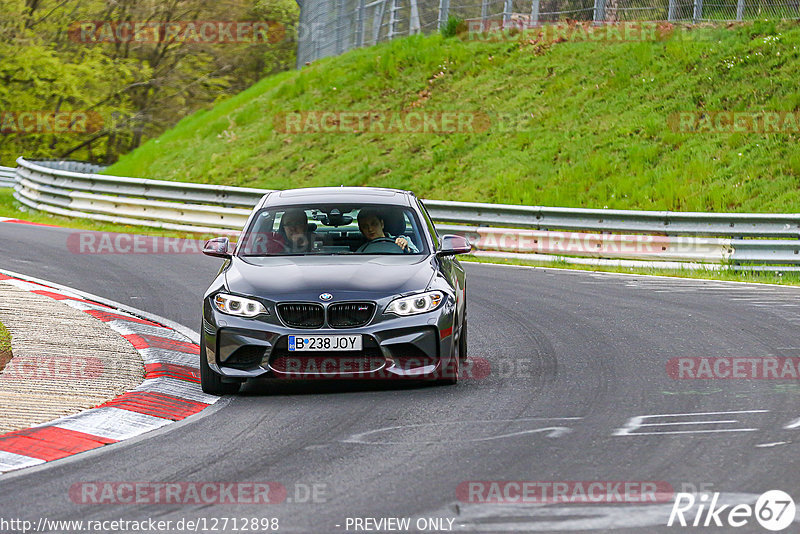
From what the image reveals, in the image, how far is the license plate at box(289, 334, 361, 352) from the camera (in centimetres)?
834

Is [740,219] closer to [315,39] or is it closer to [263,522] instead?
[263,522]

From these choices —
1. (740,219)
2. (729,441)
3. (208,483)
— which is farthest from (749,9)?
(208,483)

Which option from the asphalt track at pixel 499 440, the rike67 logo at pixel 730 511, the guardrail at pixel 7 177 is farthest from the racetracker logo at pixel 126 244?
the guardrail at pixel 7 177

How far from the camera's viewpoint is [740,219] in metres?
17.6

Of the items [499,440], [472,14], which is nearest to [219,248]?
[499,440]

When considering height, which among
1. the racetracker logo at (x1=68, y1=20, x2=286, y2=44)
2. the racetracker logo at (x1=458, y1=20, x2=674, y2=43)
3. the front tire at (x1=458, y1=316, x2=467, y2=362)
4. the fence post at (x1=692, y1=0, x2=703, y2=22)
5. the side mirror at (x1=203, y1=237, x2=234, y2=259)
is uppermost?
the racetracker logo at (x1=68, y1=20, x2=286, y2=44)

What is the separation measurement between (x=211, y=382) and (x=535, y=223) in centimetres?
1192

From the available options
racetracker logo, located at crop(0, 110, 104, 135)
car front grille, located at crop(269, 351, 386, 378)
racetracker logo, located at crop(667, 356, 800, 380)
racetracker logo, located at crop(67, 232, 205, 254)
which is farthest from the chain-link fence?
car front grille, located at crop(269, 351, 386, 378)

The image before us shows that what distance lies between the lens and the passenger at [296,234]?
9.61 meters

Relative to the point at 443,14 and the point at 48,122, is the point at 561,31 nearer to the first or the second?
the point at 443,14

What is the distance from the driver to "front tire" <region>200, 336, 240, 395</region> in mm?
1595

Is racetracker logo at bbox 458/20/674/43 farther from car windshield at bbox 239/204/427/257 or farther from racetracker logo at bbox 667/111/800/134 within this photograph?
car windshield at bbox 239/204/427/257

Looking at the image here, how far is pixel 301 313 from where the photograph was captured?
8477 mm

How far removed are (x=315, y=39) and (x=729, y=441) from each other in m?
37.6
